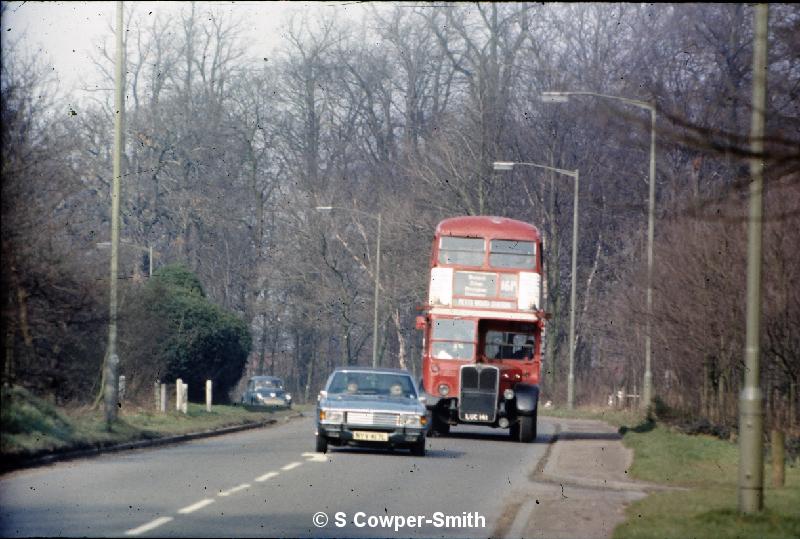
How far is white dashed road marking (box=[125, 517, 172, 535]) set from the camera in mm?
12165

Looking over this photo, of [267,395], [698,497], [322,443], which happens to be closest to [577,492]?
[698,497]

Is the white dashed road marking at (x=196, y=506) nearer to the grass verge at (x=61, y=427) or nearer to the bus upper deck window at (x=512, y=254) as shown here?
the grass verge at (x=61, y=427)

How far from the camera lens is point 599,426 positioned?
4022 centimetres

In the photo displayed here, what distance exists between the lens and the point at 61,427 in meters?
23.8

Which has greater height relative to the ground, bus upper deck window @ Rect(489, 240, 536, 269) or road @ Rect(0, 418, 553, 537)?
bus upper deck window @ Rect(489, 240, 536, 269)

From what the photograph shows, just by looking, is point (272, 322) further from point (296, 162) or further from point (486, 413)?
point (486, 413)

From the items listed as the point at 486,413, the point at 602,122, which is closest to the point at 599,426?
the point at 486,413

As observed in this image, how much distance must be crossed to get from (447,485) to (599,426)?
2226 centimetres

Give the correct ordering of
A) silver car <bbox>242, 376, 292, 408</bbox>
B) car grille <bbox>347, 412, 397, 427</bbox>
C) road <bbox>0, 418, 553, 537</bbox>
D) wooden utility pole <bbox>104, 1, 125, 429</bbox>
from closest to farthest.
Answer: road <bbox>0, 418, 553, 537</bbox>
car grille <bbox>347, 412, 397, 427</bbox>
wooden utility pole <bbox>104, 1, 125, 429</bbox>
silver car <bbox>242, 376, 292, 408</bbox>

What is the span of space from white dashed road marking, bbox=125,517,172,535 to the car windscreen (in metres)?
11.4

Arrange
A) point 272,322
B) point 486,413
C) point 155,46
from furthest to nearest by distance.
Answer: point 272,322 < point 155,46 < point 486,413

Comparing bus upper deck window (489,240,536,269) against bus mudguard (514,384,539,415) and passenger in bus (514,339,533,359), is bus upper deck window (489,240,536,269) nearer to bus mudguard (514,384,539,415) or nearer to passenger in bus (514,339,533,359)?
passenger in bus (514,339,533,359)

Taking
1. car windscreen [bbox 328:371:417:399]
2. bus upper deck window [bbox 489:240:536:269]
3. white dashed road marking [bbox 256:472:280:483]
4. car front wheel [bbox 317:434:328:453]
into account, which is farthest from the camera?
bus upper deck window [bbox 489:240:536:269]

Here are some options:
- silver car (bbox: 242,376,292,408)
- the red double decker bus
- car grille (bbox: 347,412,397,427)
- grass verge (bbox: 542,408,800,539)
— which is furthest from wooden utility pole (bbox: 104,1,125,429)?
silver car (bbox: 242,376,292,408)
